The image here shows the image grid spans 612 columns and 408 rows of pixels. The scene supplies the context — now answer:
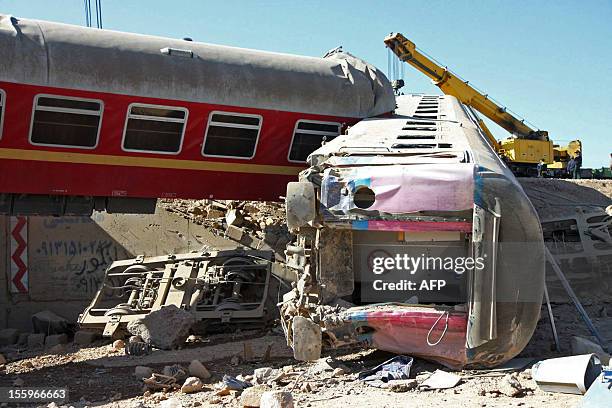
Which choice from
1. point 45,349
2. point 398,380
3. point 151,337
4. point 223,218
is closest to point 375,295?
point 398,380

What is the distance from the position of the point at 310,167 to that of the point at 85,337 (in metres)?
5.81

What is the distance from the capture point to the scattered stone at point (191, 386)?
6.88 metres

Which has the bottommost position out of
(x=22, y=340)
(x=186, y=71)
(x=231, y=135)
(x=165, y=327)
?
(x=22, y=340)

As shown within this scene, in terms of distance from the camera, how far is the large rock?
31.6 ft

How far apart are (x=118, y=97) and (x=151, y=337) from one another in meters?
3.22

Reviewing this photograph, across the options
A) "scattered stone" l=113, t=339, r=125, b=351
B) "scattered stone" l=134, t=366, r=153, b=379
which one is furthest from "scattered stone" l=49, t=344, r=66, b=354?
"scattered stone" l=134, t=366, r=153, b=379

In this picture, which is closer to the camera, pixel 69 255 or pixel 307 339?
pixel 307 339

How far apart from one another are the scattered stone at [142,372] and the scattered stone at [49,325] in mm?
5122

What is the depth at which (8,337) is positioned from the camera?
12.4 meters

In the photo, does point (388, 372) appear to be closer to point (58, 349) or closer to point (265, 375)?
point (265, 375)

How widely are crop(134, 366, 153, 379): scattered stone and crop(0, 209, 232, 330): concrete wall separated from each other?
540cm

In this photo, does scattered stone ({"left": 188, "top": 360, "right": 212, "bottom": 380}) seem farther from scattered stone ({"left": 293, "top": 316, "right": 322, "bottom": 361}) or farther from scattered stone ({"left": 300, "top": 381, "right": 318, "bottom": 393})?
scattered stone ({"left": 300, "top": 381, "right": 318, "bottom": 393})
